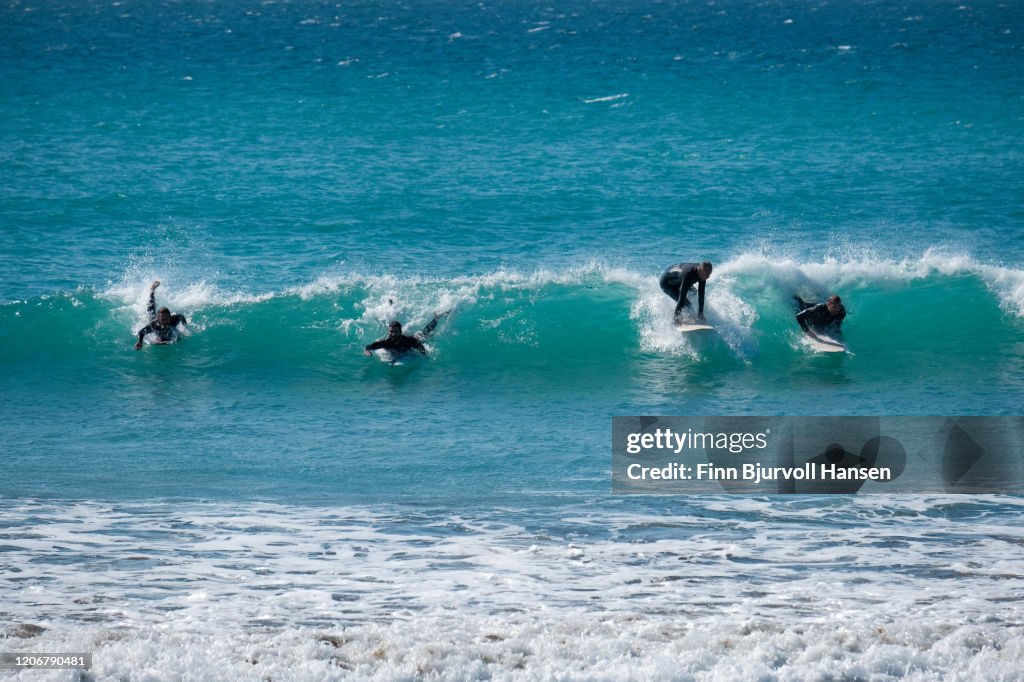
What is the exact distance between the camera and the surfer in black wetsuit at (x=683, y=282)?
1627 centimetres

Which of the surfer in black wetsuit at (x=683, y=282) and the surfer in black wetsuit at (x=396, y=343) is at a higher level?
the surfer in black wetsuit at (x=683, y=282)

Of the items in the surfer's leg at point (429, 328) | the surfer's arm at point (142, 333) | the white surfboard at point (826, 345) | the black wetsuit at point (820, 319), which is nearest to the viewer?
the white surfboard at point (826, 345)

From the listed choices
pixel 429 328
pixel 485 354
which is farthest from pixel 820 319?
pixel 429 328

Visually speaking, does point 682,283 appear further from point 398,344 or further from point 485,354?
point 398,344

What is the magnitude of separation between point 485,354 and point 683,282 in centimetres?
318

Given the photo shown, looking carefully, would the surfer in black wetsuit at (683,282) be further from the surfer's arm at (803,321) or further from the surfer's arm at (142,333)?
the surfer's arm at (142,333)

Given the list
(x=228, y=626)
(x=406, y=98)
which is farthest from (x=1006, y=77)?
(x=228, y=626)

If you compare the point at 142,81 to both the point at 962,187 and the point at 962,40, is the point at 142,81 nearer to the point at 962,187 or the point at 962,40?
the point at 962,187

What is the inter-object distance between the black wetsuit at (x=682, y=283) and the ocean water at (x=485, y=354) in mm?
555

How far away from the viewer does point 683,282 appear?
16.5m

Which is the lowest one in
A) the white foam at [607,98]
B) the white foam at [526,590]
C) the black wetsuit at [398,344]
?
the white foam at [526,590]

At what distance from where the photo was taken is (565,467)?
40.9ft

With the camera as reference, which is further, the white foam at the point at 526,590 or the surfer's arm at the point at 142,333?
the surfer's arm at the point at 142,333

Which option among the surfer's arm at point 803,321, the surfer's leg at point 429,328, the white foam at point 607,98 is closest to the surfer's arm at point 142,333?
the surfer's leg at point 429,328
